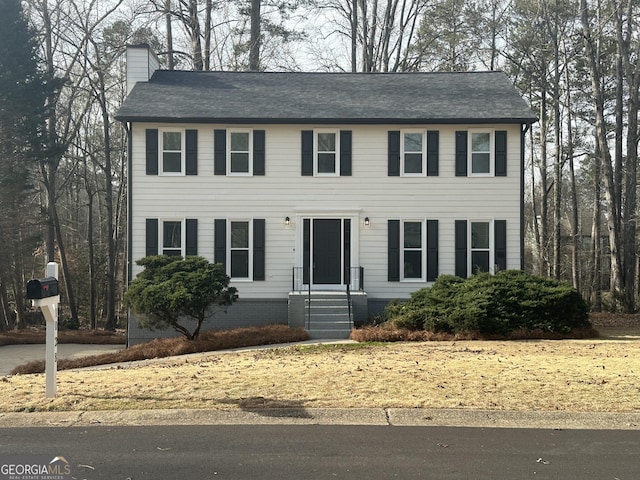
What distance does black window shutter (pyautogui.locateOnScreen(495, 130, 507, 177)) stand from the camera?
20.4 m

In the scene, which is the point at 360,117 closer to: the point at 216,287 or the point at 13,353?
the point at 216,287

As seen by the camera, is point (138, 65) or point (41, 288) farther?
point (138, 65)

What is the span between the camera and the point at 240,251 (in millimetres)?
20484

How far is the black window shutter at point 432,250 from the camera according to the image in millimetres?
20359

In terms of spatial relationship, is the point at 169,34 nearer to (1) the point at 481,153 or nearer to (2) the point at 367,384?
(1) the point at 481,153

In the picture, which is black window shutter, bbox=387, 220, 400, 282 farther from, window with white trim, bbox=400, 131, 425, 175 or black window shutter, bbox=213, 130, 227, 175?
black window shutter, bbox=213, 130, 227, 175

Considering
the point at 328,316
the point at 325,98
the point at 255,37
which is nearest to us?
the point at 328,316

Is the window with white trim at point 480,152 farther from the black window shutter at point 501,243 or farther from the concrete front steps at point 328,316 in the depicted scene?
the concrete front steps at point 328,316

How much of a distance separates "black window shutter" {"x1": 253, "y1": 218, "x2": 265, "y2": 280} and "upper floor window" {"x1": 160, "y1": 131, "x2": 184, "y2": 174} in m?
2.93

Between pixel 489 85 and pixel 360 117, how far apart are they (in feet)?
17.2

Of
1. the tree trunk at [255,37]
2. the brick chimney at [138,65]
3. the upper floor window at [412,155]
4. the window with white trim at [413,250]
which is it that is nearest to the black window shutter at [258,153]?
the upper floor window at [412,155]

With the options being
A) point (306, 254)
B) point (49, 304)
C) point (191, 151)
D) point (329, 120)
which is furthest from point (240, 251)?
point (49, 304)

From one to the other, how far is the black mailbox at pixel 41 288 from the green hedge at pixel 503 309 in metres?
10.5

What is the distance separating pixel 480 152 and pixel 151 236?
10.4 meters
